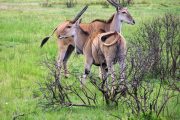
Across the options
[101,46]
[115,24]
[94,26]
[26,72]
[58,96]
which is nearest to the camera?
[58,96]

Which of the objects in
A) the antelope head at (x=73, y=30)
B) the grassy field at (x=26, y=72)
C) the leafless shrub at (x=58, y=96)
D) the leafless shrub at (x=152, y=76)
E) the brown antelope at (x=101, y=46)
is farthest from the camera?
the antelope head at (x=73, y=30)

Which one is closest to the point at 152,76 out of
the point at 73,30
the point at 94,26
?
the point at 94,26

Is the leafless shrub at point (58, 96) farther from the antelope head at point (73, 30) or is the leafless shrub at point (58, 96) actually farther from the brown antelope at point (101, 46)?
the antelope head at point (73, 30)

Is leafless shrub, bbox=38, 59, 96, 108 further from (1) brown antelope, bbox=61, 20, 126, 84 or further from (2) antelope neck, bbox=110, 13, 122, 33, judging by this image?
(2) antelope neck, bbox=110, 13, 122, 33

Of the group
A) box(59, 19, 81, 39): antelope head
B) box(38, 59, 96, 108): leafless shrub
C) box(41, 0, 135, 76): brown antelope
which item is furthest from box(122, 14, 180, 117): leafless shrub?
box(59, 19, 81, 39): antelope head

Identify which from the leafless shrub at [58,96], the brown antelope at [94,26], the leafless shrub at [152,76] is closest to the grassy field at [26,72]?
the leafless shrub at [58,96]

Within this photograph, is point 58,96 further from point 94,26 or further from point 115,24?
point 115,24

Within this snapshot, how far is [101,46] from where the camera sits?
28.1ft

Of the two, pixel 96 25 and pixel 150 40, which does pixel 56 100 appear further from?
pixel 150 40

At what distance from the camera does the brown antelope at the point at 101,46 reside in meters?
8.41

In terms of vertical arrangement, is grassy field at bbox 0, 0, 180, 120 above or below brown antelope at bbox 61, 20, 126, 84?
below

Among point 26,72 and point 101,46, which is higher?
point 101,46

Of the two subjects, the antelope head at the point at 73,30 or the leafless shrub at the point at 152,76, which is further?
the antelope head at the point at 73,30

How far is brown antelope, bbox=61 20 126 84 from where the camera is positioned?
8406 millimetres
